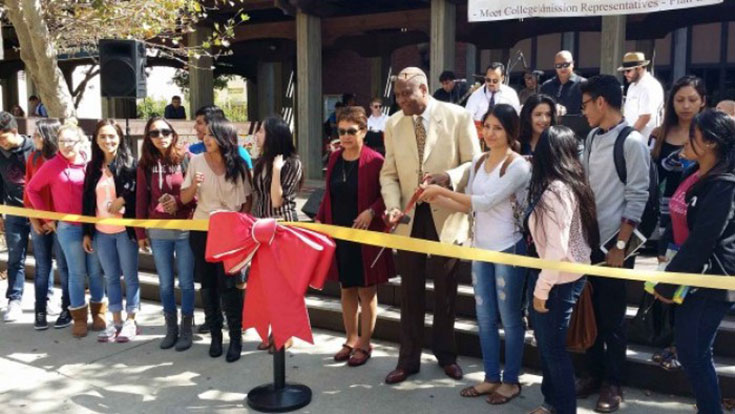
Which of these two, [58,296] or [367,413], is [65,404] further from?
[58,296]

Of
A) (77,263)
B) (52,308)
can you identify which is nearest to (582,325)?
(77,263)

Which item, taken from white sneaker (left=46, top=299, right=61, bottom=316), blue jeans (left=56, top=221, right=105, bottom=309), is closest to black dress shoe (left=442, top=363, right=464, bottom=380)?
blue jeans (left=56, top=221, right=105, bottom=309)

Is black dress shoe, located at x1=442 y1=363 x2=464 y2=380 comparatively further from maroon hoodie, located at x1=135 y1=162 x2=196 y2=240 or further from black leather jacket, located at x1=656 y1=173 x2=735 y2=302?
maroon hoodie, located at x1=135 y1=162 x2=196 y2=240

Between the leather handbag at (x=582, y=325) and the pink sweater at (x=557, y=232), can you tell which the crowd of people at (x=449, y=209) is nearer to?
the pink sweater at (x=557, y=232)

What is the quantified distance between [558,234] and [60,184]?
13.2ft

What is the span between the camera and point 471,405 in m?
3.94

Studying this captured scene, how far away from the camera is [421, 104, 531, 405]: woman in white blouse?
12.1 ft

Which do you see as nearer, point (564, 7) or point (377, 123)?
point (564, 7)

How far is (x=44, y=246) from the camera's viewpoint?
577 centimetres

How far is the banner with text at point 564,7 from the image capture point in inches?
310

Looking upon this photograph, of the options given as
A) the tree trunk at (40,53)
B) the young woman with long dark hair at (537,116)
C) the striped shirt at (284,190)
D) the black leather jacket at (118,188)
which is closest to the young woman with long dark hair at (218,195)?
the striped shirt at (284,190)

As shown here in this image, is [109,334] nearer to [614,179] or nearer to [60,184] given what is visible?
[60,184]

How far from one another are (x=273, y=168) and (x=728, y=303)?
294 centimetres

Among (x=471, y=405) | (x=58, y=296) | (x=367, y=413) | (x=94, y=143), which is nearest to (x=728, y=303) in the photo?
(x=471, y=405)
